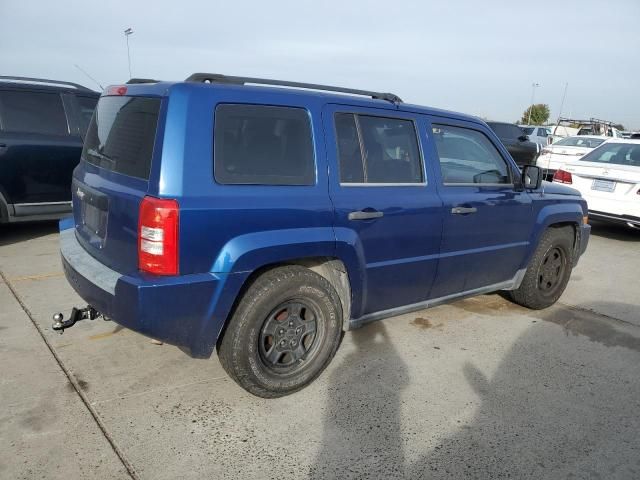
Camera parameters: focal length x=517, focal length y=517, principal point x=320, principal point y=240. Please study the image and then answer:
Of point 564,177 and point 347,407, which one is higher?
point 564,177

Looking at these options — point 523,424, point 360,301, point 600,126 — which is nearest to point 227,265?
point 360,301

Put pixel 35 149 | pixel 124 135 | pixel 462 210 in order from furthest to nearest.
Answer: pixel 35 149, pixel 462 210, pixel 124 135

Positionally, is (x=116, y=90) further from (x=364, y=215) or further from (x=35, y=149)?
(x=35, y=149)

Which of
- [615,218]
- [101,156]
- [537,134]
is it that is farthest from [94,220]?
[537,134]

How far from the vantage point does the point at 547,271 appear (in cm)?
491

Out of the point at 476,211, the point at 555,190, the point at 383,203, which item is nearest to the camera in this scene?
the point at 383,203

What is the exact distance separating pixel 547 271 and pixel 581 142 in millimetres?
10246

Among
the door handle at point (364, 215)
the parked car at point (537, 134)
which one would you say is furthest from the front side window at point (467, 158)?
the parked car at point (537, 134)

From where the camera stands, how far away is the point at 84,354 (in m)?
3.54

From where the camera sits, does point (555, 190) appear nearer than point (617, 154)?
Yes

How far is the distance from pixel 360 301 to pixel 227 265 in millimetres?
1085

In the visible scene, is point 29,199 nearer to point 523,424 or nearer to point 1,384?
point 1,384

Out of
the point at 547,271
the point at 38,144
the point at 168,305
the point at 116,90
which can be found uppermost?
the point at 116,90

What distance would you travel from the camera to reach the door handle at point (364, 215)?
10.4 ft
